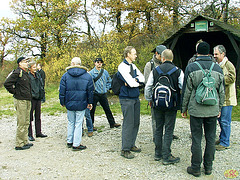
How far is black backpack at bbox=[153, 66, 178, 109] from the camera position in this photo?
13.5 feet

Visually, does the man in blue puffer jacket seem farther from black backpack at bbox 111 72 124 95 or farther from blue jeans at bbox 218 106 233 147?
blue jeans at bbox 218 106 233 147

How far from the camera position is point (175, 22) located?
1845cm

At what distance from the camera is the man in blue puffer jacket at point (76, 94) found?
518cm

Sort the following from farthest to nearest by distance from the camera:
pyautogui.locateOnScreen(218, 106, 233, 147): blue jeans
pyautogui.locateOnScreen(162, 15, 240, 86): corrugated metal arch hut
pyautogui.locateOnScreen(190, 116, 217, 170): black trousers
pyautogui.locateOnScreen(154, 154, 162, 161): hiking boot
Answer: pyautogui.locateOnScreen(162, 15, 240, 86): corrugated metal arch hut, pyautogui.locateOnScreen(218, 106, 233, 147): blue jeans, pyautogui.locateOnScreen(154, 154, 162, 161): hiking boot, pyautogui.locateOnScreen(190, 116, 217, 170): black trousers

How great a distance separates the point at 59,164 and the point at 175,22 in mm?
16426

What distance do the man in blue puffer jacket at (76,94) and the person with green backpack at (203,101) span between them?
227cm

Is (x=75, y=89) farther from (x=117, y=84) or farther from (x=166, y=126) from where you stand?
(x=166, y=126)

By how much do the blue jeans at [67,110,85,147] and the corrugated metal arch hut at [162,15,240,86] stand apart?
620 centimetres

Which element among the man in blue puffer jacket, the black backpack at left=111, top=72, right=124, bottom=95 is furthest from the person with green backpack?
the man in blue puffer jacket

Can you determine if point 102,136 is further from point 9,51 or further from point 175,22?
point 9,51

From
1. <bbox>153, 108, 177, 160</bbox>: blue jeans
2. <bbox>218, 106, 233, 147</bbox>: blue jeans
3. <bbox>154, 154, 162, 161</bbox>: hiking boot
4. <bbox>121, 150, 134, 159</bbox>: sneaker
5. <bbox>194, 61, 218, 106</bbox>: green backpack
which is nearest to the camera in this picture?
<bbox>194, 61, 218, 106</bbox>: green backpack

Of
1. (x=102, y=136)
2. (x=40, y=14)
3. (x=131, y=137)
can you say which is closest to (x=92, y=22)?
(x=40, y=14)

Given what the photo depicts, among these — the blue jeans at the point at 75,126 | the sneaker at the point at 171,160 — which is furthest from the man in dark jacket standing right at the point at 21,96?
the sneaker at the point at 171,160

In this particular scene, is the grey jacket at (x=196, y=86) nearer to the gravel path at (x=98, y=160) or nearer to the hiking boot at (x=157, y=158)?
the gravel path at (x=98, y=160)
